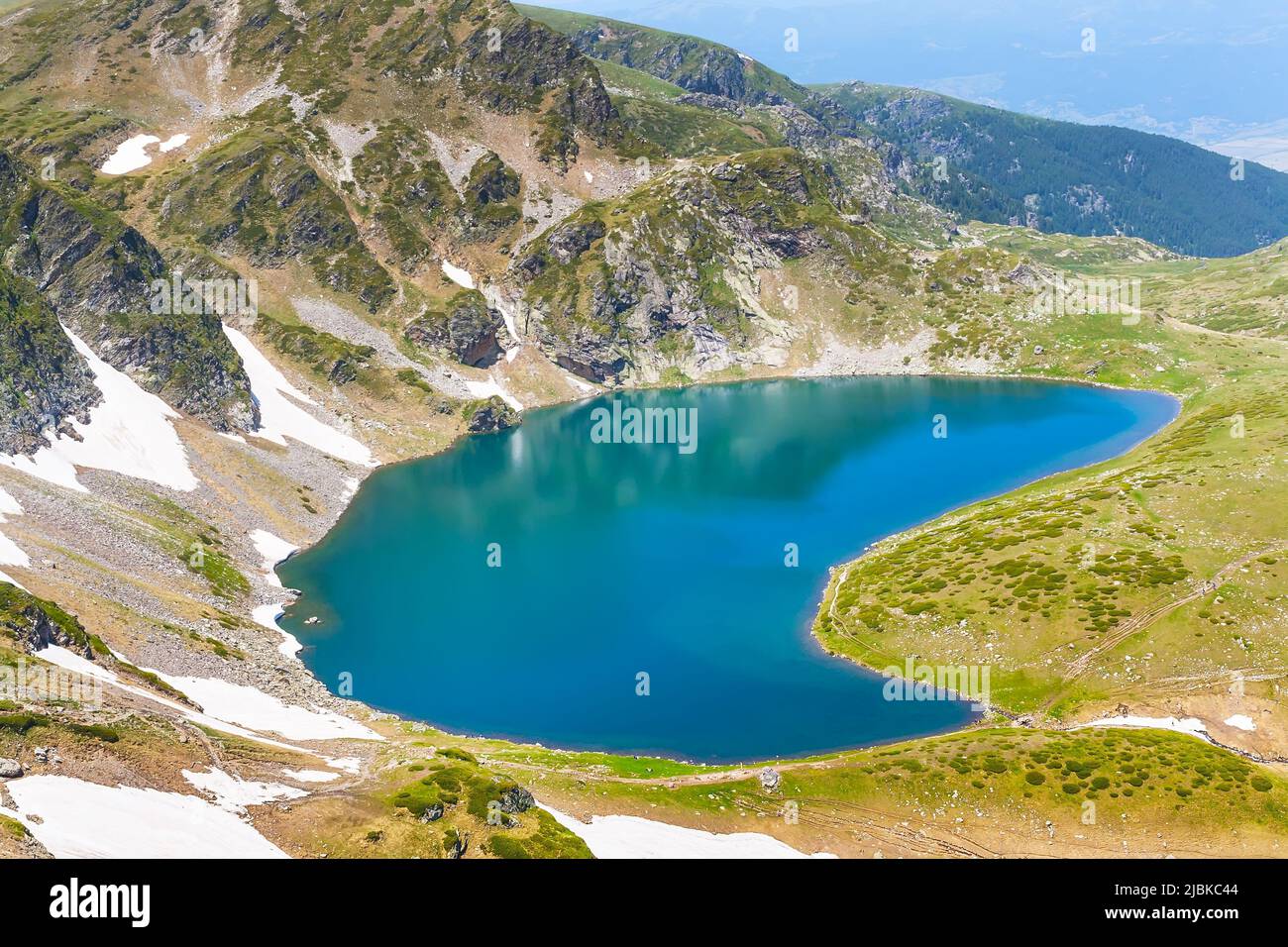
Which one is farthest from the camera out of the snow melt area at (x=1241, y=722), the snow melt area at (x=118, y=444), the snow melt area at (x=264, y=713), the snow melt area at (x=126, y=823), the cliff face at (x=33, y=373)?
the snow melt area at (x=118, y=444)

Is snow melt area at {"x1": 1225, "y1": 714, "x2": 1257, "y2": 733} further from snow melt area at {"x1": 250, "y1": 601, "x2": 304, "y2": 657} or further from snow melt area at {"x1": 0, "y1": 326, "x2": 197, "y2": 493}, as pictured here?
snow melt area at {"x1": 0, "y1": 326, "x2": 197, "y2": 493}

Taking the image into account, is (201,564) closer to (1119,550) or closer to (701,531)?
(701,531)

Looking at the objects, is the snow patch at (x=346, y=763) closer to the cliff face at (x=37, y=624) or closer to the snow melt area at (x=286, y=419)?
the cliff face at (x=37, y=624)

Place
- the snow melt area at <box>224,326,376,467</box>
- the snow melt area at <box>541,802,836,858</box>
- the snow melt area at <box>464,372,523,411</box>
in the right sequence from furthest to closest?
1. the snow melt area at <box>464,372,523,411</box>
2. the snow melt area at <box>224,326,376,467</box>
3. the snow melt area at <box>541,802,836,858</box>

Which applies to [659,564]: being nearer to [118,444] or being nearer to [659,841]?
[659,841]

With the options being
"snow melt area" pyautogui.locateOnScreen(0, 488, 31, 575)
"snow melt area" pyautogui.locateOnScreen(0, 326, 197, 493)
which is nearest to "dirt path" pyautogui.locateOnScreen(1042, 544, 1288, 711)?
"snow melt area" pyautogui.locateOnScreen(0, 488, 31, 575)

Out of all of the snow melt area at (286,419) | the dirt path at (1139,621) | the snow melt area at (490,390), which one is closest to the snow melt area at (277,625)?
the snow melt area at (286,419)
